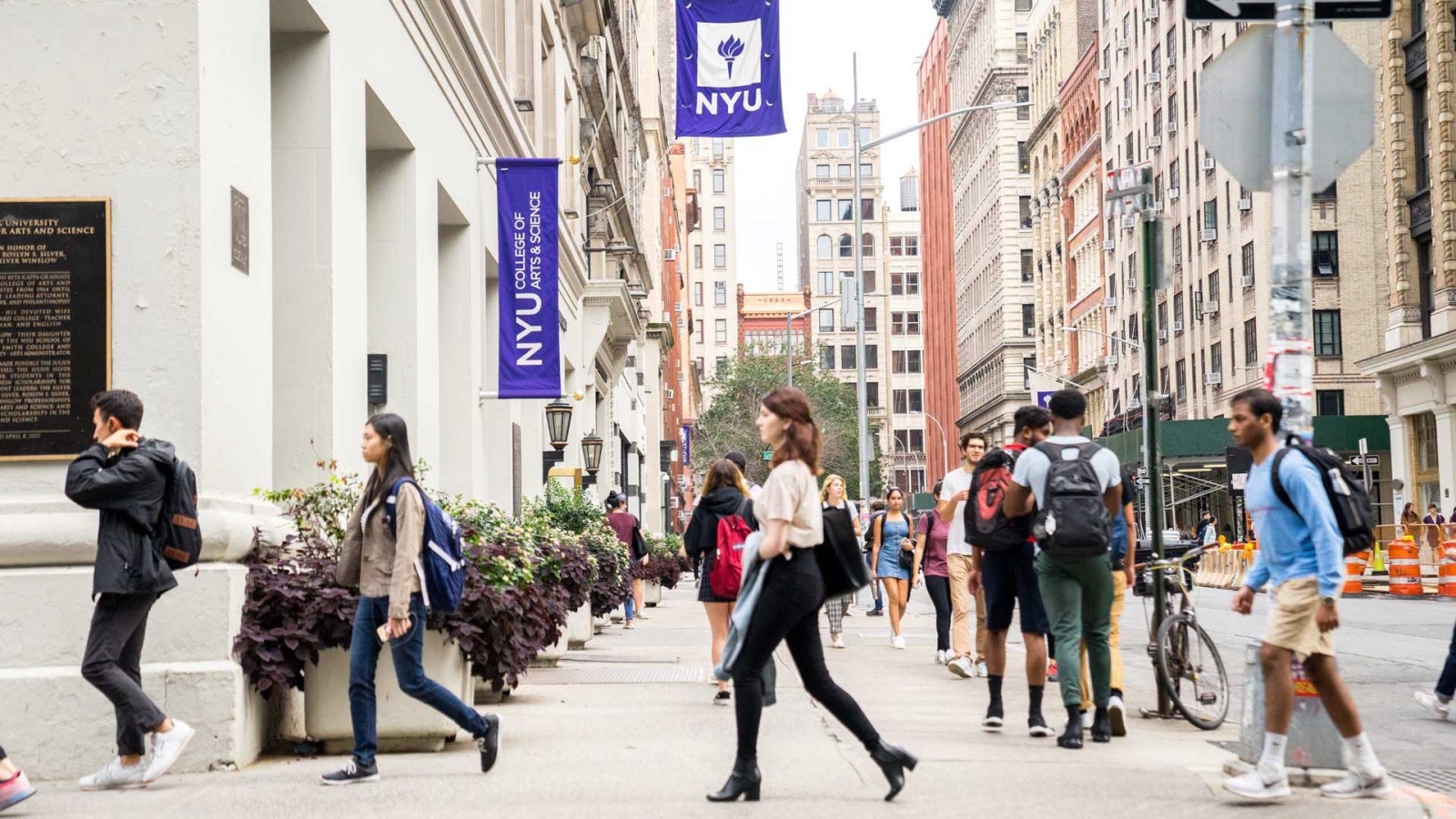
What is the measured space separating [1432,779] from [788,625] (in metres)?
3.79

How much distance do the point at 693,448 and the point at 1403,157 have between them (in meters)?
48.8

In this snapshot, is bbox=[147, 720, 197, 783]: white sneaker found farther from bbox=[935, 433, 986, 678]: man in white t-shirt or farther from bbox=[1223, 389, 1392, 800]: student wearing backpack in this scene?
bbox=[935, 433, 986, 678]: man in white t-shirt

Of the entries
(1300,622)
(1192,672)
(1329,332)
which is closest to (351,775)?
(1300,622)

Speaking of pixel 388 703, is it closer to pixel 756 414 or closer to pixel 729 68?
pixel 729 68

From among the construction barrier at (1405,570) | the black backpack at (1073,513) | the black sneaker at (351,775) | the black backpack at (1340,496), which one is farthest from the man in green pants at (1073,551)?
the construction barrier at (1405,570)

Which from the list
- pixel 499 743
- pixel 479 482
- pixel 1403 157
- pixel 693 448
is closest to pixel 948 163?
pixel 693 448

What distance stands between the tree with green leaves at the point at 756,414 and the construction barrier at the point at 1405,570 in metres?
49.7

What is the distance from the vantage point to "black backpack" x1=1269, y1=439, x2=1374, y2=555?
7867mm

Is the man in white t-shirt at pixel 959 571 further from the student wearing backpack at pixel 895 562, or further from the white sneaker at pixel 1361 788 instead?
the white sneaker at pixel 1361 788

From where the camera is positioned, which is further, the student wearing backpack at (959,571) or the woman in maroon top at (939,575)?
the woman in maroon top at (939,575)

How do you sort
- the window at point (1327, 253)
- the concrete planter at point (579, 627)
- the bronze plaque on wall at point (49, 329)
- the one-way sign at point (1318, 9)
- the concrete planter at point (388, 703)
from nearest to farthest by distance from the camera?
the one-way sign at point (1318, 9) → the bronze plaque on wall at point (49, 329) → the concrete planter at point (388, 703) → the concrete planter at point (579, 627) → the window at point (1327, 253)

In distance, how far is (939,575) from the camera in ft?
54.9

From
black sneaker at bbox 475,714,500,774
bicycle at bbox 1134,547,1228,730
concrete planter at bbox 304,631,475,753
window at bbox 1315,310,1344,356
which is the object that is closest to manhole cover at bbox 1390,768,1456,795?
bicycle at bbox 1134,547,1228,730

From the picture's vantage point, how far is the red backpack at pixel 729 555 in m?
12.8
